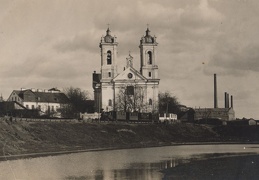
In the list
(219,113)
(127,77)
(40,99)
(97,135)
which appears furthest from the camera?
(219,113)

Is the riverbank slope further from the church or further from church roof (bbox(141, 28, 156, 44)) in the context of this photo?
church roof (bbox(141, 28, 156, 44))

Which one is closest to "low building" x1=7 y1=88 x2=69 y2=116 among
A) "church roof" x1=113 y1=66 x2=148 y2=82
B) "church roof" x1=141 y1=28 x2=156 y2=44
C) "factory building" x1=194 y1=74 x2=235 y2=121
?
"church roof" x1=113 y1=66 x2=148 y2=82

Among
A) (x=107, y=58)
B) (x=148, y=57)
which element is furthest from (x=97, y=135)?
(x=148, y=57)

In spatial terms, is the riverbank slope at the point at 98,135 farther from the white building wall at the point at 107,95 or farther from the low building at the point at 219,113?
the low building at the point at 219,113

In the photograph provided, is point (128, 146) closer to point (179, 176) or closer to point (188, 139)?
point (188, 139)

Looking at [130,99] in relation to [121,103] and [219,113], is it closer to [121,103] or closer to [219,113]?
[121,103]

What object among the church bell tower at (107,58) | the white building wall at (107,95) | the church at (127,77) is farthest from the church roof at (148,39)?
the white building wall at (107,95)

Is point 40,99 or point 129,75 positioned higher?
point 129,75
